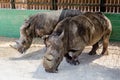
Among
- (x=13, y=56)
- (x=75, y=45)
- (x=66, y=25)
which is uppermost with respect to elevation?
(x=66, y=25)

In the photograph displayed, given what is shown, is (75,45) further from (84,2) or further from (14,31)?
(14,31)

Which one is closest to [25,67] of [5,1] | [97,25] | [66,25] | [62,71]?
[62,71]

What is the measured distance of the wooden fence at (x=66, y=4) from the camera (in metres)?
8.35

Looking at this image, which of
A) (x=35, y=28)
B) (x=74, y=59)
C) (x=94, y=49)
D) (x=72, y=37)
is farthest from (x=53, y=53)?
(x=94, y=49)

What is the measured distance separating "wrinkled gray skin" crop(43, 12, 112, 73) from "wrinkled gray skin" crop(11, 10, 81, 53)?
0.90 metres

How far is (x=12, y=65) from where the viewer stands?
6.79 meters

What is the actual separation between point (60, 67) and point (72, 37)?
29.9 inches

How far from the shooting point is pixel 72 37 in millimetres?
6312

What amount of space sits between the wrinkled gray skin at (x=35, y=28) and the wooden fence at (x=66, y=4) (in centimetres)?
126

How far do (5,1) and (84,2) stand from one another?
8.27ft

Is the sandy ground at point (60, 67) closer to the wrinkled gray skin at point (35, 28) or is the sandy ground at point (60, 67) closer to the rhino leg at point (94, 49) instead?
the rhino leg at point (94, 49)

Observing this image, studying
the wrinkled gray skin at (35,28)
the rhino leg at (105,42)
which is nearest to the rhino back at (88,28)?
the rhino leg at (105,42)

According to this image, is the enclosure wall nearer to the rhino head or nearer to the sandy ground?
the sandy ground

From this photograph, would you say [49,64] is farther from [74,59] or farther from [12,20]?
[12,20]
